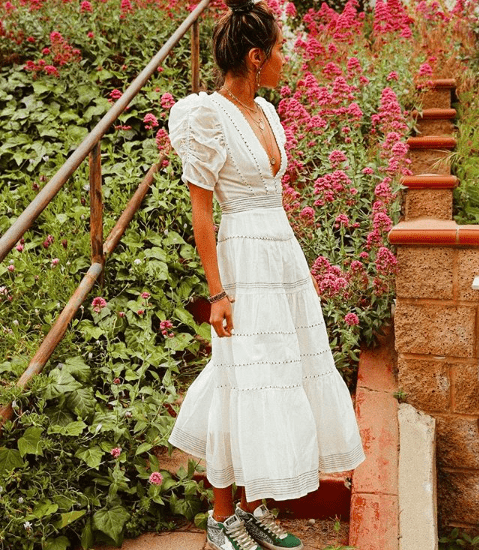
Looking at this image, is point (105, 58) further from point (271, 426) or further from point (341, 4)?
point (271, 426)

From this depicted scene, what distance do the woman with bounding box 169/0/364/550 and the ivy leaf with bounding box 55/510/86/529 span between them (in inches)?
19.2

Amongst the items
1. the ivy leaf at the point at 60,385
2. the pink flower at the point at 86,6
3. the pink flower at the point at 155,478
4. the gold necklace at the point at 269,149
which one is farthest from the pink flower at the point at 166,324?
the pink flower at the point at 86,6

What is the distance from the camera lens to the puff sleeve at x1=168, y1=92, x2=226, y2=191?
212 cm

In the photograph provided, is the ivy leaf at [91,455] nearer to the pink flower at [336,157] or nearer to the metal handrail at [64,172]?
the metal handrail at [64,172]

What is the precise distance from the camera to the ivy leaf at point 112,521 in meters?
2.54

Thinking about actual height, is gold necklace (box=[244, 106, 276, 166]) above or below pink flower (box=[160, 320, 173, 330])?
above

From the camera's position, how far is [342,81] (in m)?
4.31

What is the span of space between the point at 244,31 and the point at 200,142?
1.17ft

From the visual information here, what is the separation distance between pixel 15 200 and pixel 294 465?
285 centimetres

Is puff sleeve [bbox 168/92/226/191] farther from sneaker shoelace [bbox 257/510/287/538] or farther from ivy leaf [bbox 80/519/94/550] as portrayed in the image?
ivy leaf [bbox 80/519/94/550]

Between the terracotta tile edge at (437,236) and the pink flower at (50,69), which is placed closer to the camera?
the terracotta tile edge at (437,236)

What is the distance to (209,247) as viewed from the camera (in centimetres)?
214

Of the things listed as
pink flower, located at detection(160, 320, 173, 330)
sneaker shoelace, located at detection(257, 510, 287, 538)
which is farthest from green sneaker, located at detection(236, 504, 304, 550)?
pink flower, located at detection(160, 320, 173, 330)

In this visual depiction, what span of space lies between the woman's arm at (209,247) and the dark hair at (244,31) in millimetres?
424
